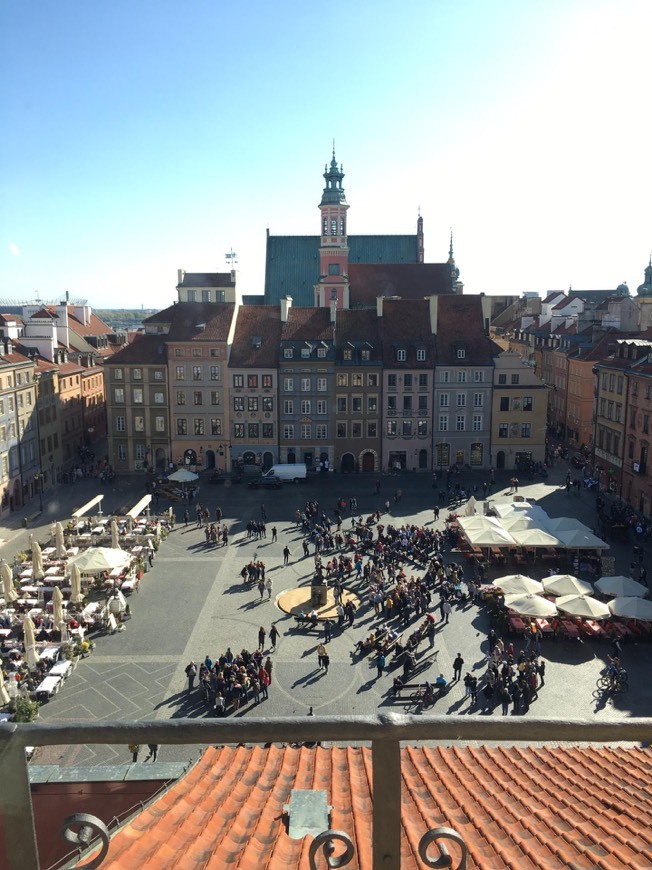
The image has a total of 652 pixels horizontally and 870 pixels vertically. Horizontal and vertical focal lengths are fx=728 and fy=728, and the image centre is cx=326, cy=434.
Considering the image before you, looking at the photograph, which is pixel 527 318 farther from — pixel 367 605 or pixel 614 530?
pixel 367 605

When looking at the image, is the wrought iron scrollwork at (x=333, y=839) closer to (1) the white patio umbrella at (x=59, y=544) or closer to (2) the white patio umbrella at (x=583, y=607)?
(2) the white patio umbrella at (x=583, y=607)

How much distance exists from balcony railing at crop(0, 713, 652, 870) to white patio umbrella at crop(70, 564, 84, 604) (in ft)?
106

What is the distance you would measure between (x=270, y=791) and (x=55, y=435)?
59096 millimetres

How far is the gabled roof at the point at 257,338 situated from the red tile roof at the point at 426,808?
54.2 meters

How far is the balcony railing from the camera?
2.97 metres

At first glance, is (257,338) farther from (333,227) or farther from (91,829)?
(91,829)

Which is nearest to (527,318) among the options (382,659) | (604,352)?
(604,352)

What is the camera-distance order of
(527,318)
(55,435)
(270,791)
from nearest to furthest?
1. (270,791)
2. (55,435)
3. (527,318)

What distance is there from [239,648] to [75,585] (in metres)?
8.69

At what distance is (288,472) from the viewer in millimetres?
59094

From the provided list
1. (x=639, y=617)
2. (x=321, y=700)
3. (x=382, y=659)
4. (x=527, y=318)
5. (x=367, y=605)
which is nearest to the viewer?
(x=321, y=700)

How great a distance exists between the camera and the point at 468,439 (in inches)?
2542

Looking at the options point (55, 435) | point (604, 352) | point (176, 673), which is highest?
point (604, 352)

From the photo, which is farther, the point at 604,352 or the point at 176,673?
the point at 604,352
